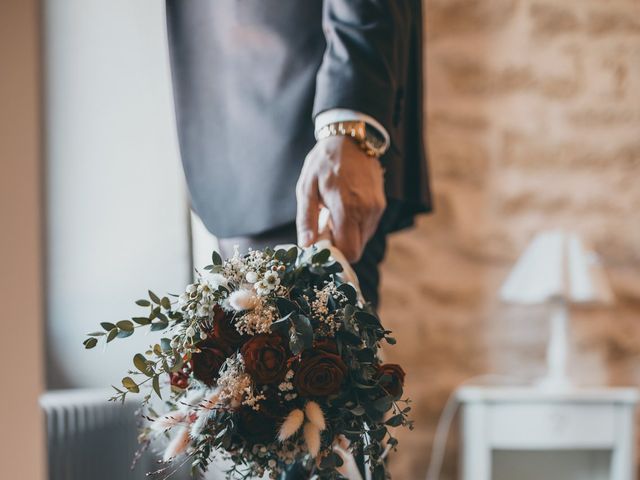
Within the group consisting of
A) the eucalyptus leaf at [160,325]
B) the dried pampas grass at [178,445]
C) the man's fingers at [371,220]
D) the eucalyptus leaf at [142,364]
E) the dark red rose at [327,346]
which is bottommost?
the dried pampas grass at [178,445]

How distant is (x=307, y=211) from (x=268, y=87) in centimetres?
26

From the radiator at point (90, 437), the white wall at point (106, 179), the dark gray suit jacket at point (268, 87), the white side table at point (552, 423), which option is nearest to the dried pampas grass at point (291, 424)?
the dark gray suit jacket at point (268, 87)

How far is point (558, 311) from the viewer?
2.48 meters

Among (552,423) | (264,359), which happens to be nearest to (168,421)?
(264,359)

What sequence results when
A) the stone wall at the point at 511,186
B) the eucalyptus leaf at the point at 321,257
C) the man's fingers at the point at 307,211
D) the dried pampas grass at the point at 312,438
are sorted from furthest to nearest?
the stone wall at the point at 511,186 < the man's fingers at the point at 307,211 < the eucalyptus leaf at the point at 321,257 < the dried pampas grass at the point at 312,438

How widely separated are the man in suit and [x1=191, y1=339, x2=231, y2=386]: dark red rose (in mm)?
315

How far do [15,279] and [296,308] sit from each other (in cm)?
Answer: 36

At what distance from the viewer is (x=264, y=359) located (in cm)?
87

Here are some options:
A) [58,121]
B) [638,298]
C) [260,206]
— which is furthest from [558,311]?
[58,121]

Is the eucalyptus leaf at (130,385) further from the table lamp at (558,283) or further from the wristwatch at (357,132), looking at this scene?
the table lamp at (558,283)

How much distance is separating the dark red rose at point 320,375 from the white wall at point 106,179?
1.13 metres

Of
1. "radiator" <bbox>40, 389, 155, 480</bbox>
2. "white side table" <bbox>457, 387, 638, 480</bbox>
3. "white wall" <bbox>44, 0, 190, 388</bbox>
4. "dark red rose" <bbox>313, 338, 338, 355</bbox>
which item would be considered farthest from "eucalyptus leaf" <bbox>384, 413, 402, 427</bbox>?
"white side table" <bbox>457, 387, 638, 480</bbox>

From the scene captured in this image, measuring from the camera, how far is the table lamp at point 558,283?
7.84ft

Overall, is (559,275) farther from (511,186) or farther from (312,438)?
(312,438)
